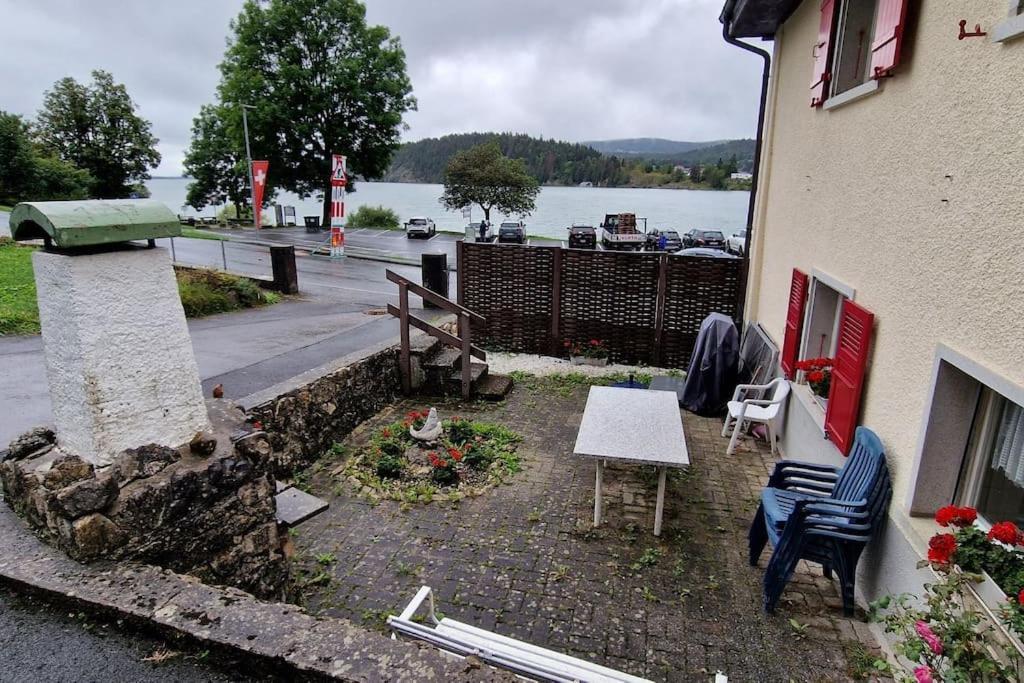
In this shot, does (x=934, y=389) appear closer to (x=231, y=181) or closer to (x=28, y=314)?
(x=28, y=314)

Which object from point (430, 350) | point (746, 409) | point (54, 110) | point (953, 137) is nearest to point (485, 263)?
point (430, 350)

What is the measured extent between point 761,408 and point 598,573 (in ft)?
10.3

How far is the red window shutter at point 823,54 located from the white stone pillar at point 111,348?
5.45 meters

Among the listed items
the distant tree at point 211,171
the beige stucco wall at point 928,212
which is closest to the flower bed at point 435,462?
the beige stucco wall at point 928,212

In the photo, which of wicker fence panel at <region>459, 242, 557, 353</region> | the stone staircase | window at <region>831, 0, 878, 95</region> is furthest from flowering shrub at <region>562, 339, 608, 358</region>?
window at <region>831, 0, 878, 95</region>

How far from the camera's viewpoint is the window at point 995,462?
8.48ft

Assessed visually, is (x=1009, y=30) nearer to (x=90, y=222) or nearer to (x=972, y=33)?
(x=972, y=33)

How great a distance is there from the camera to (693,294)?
27.9ft

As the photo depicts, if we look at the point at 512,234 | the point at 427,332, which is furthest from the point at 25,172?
the point at 427,332

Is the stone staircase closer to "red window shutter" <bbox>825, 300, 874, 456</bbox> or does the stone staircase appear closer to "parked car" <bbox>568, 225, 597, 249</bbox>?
"red window shutter" <bbox>825, 300, 874, 456</bbox>

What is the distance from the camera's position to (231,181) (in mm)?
40500

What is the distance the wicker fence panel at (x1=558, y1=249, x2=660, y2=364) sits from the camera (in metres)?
8.73

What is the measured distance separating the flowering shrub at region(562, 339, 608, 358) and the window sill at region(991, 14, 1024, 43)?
664 centimetres

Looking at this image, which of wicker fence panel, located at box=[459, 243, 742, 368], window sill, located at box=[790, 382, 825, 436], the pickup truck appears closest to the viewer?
window sill, located at box=[790, 382, 825, 436]
